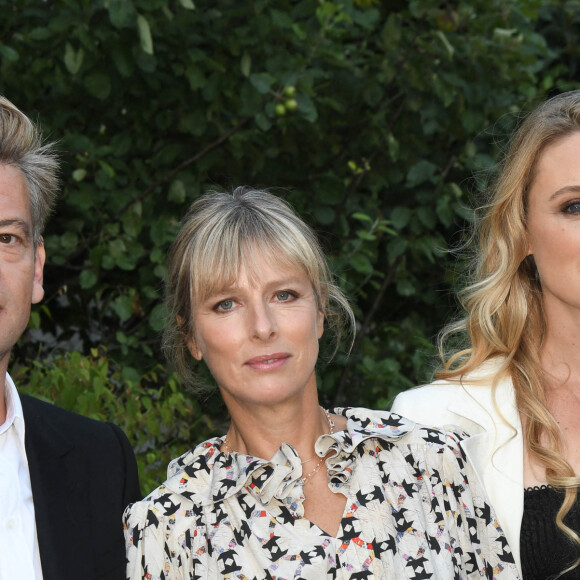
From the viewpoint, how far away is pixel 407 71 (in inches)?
179

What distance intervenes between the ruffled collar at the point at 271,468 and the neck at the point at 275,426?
0.04 m

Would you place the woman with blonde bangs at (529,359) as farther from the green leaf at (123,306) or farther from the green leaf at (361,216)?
the green leaf at (123,306)

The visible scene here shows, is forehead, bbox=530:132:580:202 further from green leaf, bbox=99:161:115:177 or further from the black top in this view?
green leaf, bbox=99:161:115:177

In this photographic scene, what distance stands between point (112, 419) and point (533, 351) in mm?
1335

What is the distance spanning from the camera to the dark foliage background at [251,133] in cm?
414

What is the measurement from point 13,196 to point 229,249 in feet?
2.02

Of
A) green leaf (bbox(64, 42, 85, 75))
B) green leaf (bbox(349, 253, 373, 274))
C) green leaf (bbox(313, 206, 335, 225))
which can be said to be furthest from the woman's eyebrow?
green leaf (bbox(64, 42, 85, 75))

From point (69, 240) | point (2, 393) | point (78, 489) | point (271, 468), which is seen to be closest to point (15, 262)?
point (2, 393)

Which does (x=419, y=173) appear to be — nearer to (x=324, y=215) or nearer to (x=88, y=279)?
(x=324, y=215)

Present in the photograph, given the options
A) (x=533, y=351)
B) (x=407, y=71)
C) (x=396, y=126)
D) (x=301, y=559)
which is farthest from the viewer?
(x=396, y=126)

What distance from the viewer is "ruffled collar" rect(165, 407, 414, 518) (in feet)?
8.62

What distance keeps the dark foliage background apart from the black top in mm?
1269

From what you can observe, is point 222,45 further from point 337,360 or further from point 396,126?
point 337,360

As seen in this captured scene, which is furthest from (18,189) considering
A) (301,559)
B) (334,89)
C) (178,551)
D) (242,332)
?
(334,89)
